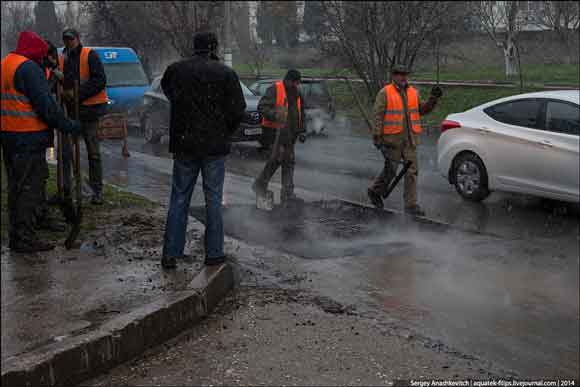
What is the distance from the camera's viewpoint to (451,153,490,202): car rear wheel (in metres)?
10.9

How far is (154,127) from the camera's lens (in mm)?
19875

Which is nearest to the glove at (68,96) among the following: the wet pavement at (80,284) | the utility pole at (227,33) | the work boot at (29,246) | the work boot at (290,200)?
the wet pavement at (80,284)

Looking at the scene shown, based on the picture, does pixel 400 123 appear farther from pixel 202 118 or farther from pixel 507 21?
pixel 507 21

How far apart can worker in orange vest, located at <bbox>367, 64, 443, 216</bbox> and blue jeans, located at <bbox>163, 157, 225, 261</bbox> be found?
3.76 m

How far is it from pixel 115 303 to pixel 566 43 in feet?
119

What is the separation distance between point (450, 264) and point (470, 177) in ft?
11.9

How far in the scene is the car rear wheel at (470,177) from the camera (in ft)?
35.9

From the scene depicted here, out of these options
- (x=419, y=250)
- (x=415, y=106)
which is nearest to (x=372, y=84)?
(x=415, y=106)

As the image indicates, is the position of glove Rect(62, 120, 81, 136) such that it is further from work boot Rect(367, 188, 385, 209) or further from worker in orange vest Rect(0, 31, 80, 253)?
work boot Rect(367, 188, 385, 209)

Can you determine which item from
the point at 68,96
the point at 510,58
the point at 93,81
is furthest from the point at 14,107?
the point at 510,58

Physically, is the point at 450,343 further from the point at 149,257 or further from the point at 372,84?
the point at 372,84

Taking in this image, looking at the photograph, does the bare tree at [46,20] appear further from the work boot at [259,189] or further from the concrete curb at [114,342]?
the concrete curb at [114,342]

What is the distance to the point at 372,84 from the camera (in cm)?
2367

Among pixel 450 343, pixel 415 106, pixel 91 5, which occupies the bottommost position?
pixel 450 343
